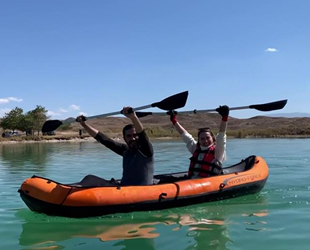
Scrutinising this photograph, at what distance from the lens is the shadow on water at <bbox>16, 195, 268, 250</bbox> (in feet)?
14.4

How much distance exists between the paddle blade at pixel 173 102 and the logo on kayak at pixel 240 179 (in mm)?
1460

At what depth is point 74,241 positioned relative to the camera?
14.7 feet

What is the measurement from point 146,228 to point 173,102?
7.80 ft

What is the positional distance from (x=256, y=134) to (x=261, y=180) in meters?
29.5

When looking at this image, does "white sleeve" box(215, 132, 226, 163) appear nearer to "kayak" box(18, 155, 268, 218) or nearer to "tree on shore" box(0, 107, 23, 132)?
"kayak" box(18, 155, 268, 218)

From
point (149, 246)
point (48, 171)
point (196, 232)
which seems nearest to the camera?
point (149, 246)

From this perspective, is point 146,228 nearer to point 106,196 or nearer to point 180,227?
point 180,227

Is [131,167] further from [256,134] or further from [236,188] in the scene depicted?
[256,134]

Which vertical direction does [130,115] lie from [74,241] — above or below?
above

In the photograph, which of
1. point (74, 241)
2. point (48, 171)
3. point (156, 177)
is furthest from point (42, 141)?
point (74, 241)

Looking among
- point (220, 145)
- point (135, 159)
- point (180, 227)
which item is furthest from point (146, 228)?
point (220, 145)

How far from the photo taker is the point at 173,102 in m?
6.60

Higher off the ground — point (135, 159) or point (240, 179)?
point (135, 159)

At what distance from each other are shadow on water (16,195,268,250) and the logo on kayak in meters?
0.56
